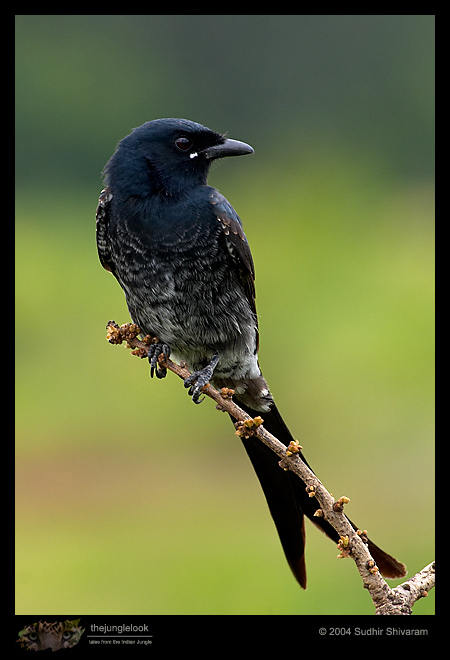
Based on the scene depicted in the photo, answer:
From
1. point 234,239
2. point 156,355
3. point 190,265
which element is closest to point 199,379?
point 156,355

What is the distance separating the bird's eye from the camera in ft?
15.0

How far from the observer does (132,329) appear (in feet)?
12.4

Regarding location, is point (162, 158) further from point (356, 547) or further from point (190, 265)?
point (356, 547)

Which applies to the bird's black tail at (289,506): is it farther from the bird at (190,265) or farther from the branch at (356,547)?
the branch at (356,547)

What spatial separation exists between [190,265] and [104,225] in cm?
63

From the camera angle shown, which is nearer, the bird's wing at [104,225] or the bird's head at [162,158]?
the bird's head at [162,158]

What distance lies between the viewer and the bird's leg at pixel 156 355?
4418 millimetres

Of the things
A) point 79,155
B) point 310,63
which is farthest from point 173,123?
point 310,63

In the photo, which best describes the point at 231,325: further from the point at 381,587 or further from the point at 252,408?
the point at 381,587
